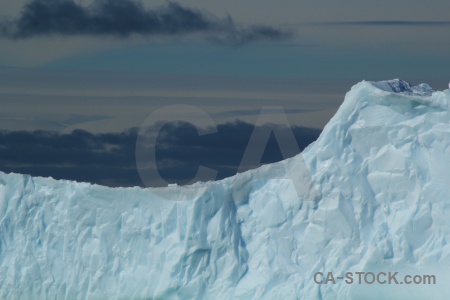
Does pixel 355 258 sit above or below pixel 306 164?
below

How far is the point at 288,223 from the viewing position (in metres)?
26.8

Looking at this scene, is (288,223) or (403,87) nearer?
(288,223)

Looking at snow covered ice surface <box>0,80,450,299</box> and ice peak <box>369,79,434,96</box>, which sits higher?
ice peak <box>369,79,434,96</box>

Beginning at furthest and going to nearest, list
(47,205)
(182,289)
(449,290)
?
(47,205) → (182,289) → (449,290)

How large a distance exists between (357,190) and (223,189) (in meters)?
3.30

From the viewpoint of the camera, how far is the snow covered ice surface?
85.4ft

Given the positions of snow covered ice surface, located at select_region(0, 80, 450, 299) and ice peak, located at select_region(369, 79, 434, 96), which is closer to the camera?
snow covered ice surface, located at select_region(0, 80, 450, 299)

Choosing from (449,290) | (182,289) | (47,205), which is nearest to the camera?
(449,290)

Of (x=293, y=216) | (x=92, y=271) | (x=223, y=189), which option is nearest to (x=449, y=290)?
(x=293, y=216)

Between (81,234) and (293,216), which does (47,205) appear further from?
(293,216)

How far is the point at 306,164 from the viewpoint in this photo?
2675 cm

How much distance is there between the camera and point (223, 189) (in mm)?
27328

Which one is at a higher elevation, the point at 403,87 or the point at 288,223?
the point at 403,87

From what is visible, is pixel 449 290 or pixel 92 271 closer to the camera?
pixel 449 290
